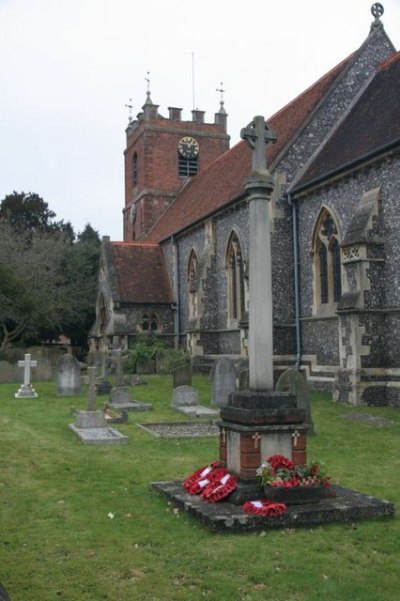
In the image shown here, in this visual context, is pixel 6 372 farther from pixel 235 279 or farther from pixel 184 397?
pixel 184 397

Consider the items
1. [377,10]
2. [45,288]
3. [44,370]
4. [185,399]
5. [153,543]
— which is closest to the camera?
[153,543]

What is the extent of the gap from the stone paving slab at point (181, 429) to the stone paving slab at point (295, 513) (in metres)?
4.75

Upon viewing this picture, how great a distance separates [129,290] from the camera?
2853 centimetres

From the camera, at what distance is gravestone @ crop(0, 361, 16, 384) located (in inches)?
858

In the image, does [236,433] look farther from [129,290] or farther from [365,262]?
[129,290]

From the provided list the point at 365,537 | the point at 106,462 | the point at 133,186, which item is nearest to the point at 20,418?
the point at 106,462

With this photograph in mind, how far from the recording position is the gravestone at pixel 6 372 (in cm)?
2180

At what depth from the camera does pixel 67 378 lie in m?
17.5

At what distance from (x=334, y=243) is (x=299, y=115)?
546 cm

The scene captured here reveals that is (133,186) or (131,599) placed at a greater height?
(133,186)

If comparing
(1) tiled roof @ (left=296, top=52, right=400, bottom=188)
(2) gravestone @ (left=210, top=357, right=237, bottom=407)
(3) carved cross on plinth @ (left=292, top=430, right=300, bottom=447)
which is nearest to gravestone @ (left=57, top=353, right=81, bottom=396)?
(2) gravestone @ (left=210, top=357, right=237, bottom=407)

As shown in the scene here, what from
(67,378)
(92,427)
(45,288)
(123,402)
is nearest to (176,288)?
(45,288)

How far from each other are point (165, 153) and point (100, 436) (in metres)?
27.0

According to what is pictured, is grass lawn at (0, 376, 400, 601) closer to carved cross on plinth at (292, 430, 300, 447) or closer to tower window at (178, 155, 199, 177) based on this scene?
carved cross on plinth at (292, 430, 300, 447)
